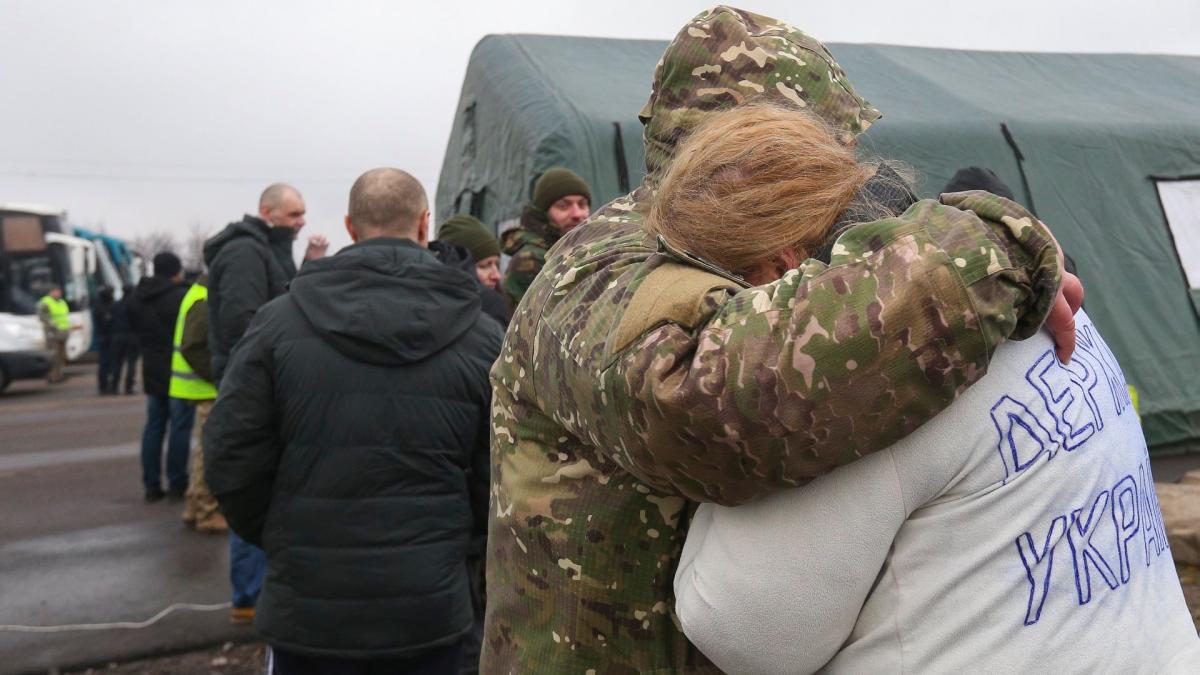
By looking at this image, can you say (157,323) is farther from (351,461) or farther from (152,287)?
(351,461)

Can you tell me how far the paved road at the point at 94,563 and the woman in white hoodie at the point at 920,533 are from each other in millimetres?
4197

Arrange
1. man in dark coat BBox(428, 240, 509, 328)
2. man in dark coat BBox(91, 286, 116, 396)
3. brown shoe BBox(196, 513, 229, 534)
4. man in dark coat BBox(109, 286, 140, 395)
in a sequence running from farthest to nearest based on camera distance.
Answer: man in dark coat BBox(91, 286, 116, 396), man in dark coat BBox(109, 286, 140, 395), brown shoe BBox(196, 513, 229, 534), man in dark coat BBox(428, 240, 509, 328)

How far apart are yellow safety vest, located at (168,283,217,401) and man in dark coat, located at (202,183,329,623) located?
0.75 meters

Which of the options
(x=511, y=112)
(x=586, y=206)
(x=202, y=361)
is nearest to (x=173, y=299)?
(x=202, y=361)

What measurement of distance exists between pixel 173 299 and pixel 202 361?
9.48 feet

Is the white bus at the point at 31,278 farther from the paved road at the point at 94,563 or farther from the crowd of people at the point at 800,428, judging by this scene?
the crowd of people at the point at 800,428

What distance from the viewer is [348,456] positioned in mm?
2652

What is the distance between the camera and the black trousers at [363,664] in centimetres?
268

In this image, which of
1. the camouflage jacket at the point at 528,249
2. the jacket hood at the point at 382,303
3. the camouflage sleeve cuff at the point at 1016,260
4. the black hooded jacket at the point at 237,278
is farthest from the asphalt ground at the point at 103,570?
the camouflage sleeve cuff at the point at 1016,260

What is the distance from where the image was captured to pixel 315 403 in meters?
2.63

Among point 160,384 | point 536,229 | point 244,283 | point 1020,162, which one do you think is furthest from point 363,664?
point 1020,162

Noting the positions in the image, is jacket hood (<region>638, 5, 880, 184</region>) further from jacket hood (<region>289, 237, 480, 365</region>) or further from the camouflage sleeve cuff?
jacket hood (<region>289, 237, 480, 365</region>)

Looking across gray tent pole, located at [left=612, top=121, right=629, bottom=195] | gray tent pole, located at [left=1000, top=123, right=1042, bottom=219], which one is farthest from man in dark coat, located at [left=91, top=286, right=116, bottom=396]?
gray tent pole, located at [left=1000, top=123, right=1042, bottom=219]

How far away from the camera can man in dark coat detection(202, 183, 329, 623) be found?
475 cm
